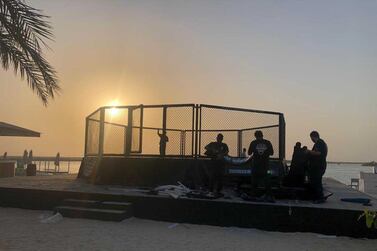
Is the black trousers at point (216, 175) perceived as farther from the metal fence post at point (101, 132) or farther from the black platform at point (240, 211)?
the metal fence post at point (101, 132)

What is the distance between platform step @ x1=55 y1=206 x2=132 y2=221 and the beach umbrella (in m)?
11.8

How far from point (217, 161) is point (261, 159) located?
4.76ft

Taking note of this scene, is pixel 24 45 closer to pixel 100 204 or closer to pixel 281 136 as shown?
pixel 100 204

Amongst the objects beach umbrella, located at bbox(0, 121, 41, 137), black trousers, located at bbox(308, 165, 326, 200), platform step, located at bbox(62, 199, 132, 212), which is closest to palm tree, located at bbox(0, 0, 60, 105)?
platform step, located at bbox(62, 199, 132, 212)

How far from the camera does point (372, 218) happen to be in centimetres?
849

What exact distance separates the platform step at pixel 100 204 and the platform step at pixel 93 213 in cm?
16

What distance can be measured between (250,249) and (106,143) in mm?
8020

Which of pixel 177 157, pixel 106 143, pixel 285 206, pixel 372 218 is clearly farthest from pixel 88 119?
pixel 372 218

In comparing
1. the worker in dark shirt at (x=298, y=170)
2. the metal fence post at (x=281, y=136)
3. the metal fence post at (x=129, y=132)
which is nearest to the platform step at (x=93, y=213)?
the metal fence post at (x=129, y=132)

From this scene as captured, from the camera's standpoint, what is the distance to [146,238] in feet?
26.9

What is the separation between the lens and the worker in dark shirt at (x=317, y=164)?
9.77 meters

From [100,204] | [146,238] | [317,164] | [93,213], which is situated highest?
[317,164]

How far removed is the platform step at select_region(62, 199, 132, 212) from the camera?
10.4 meters

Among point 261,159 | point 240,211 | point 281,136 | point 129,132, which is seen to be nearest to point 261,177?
point 261,159
